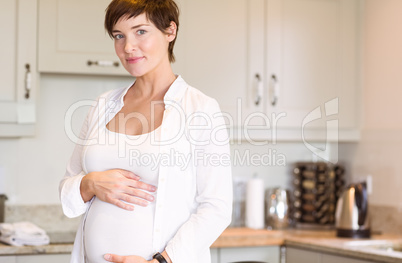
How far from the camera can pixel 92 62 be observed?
2.83 meters

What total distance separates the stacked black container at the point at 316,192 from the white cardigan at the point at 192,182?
6.35ft

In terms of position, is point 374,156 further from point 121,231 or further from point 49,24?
point 121,231

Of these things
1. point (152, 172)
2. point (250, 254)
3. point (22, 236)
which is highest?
point (152, 172)

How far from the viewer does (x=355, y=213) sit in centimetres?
295

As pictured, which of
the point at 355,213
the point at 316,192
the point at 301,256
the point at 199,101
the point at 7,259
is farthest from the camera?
the point at 316,192

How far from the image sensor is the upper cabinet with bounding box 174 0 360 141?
2994 millimetres

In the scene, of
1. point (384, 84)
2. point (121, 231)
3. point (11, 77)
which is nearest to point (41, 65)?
point (11, 77)

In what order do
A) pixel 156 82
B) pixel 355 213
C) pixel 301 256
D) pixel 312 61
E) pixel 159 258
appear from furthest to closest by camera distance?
pixel 312 61
pixel 355 213
pixel 301 256
pixel 156 82
pixel 159 258

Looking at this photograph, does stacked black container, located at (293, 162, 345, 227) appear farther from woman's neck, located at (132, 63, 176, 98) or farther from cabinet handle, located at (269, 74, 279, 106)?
woman's neck, located at (132, 63, 176, 98)

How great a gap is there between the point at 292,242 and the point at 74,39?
1440 millimetres

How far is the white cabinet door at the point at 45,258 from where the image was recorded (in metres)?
2.54

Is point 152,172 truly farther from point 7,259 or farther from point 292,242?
point 292,242

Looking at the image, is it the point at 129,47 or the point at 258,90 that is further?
the point at 258,90

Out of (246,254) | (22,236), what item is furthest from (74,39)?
(246,254)
